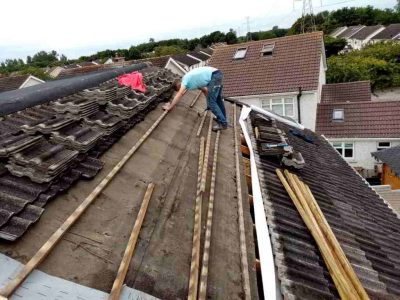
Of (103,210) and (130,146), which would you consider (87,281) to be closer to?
(103,210)

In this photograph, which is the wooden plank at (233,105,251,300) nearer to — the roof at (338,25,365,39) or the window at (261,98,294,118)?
the window at (261,98,294,118)

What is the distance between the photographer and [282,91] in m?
21.7

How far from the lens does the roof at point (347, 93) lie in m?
25.4

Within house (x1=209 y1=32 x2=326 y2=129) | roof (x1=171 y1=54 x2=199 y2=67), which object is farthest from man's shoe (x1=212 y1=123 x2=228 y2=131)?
roof (x1=171 y1=54 x2=199 y2=67)

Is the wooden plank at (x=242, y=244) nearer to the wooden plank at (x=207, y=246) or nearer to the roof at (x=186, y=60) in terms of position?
the wooden plank at (x=207, y=246)

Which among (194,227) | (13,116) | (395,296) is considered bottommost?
(395,296)

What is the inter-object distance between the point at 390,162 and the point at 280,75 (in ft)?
29.9

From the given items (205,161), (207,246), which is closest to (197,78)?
(205,161)

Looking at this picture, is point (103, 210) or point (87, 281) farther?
point (103, 210)

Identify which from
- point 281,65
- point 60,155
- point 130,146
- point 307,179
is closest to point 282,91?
point 281,65

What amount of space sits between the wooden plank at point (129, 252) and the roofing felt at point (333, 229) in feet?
4.44

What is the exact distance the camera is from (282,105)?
22203mm

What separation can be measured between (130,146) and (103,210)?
1.67 meters

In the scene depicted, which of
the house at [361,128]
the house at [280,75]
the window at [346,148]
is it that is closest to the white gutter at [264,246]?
the house at [280,75]
